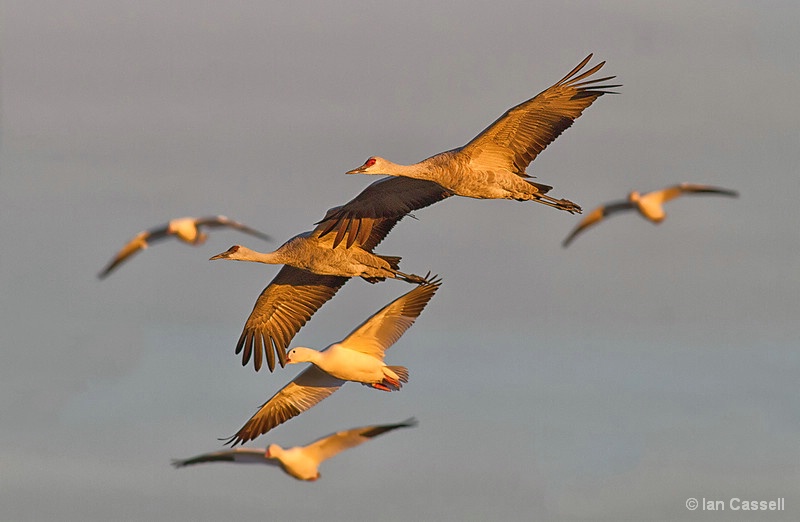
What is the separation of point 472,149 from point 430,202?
62.4 inches

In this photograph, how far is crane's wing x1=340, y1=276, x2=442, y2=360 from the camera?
82.7 feet

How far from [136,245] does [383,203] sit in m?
3.24

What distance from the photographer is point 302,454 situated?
22.1 m

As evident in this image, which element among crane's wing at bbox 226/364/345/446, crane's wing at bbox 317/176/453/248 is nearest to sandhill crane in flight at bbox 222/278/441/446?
crane's wing at bbox 226/364/345/446

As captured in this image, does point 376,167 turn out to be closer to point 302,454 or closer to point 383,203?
point 383,203

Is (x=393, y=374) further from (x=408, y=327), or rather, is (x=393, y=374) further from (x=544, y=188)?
(x=544, y=188)

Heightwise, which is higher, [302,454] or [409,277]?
[409,277]

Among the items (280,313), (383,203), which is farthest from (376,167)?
(280,313)

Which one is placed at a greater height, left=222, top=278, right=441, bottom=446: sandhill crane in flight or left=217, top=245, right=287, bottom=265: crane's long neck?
left=217, top=245, right=287, bottom=265: crane's long neck

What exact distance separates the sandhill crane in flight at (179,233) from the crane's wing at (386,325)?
2.10 metres

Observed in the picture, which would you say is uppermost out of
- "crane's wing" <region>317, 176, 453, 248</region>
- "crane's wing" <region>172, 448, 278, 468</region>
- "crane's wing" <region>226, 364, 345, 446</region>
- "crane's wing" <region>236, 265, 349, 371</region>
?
"crane's wing" <region>317, 176, 453, 248</region>

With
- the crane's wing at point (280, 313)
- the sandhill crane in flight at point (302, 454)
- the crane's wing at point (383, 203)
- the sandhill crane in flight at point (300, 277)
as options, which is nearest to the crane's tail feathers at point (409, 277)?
the sandhill crane in flight at point (300, 277)

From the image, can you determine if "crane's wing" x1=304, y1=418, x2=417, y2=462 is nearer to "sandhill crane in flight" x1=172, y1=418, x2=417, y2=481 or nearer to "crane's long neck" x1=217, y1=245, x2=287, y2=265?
"sandhill crane in flight" x1=172, y1=418, x2=417, y2=481

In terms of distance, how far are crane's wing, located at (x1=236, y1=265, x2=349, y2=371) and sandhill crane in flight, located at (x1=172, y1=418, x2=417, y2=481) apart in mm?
4779
